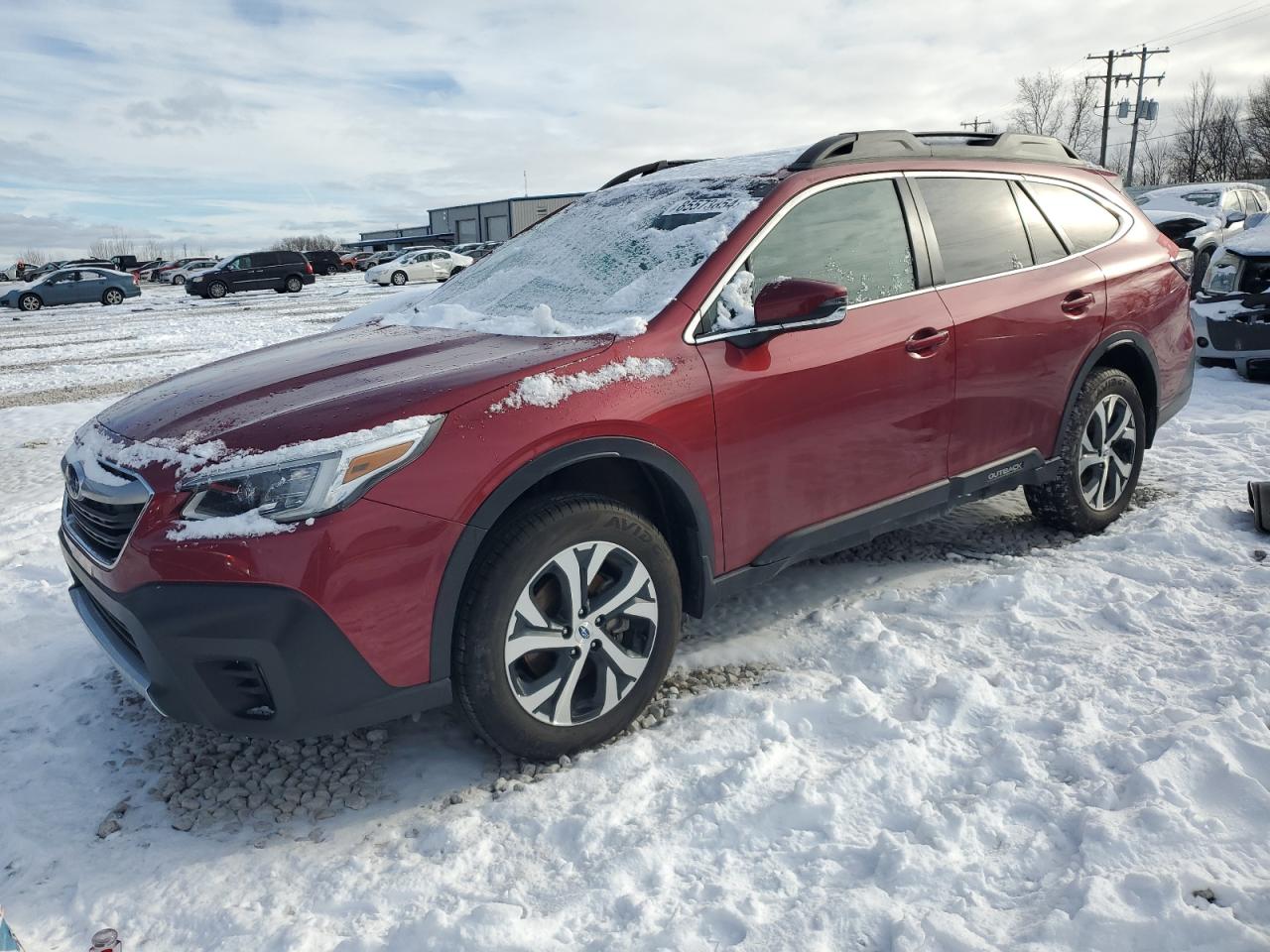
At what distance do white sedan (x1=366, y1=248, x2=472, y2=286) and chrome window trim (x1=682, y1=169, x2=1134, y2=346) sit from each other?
30386 millimetres

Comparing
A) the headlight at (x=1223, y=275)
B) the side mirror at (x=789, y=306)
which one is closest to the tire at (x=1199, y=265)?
the headlight at (x=1223, y=275)

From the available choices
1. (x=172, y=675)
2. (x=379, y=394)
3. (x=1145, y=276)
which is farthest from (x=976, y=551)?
(x=172, y=675)

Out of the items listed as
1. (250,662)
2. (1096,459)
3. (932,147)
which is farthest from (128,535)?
(1096,459)

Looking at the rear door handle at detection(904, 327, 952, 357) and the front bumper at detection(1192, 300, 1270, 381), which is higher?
the rear door handle at detection(904, 327, 952, 357)

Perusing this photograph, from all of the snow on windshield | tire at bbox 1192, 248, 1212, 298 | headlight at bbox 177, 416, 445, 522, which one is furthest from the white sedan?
headlight at bbox 177, 416, 445, 522

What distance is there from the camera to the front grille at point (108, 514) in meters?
2.50

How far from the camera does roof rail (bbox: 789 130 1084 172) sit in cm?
356

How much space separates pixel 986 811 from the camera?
2.47 meters

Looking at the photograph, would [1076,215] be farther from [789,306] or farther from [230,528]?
[230,528]

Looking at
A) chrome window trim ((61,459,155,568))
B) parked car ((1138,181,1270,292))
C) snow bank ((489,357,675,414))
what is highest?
parked car ((1138,181,1270,292))

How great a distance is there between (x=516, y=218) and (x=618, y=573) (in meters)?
80.4

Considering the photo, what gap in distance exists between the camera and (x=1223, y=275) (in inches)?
320

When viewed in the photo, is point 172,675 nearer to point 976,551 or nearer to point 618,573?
point 618,573

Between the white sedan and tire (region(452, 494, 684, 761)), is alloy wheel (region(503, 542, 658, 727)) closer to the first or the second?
tire (region(452, 494, 684, 761))
